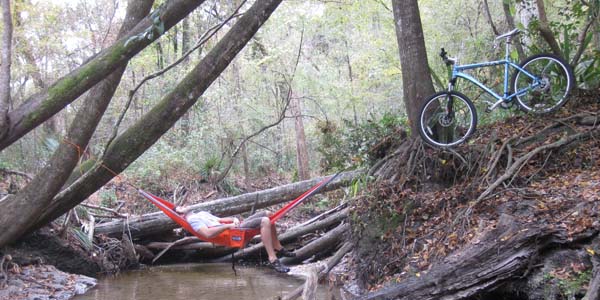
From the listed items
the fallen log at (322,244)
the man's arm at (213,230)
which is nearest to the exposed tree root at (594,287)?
the man's arm at (213,230)

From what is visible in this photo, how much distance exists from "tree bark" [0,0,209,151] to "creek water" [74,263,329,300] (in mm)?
2494

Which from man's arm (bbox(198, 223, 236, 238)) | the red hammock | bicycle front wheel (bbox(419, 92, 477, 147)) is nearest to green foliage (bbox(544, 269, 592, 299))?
bicycle front wheel (bbox(419, 92, 477, 147))

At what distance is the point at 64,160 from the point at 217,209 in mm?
Result: 3193

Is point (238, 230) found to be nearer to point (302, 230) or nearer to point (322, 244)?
point (322, 244)

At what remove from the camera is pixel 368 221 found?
209 inches

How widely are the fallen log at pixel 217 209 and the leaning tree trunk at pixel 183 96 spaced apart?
2.56m

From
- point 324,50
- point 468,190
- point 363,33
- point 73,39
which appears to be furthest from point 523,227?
point 324,50

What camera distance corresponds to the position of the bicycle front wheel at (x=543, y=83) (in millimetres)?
5037

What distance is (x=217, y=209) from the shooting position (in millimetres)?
8102

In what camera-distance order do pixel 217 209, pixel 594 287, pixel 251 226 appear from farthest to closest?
pixel 217 209 < pixel 251 226 < pixel 594 287

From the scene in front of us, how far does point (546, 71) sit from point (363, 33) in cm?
965

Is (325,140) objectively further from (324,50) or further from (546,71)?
(324,50)

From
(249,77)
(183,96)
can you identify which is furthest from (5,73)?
(249,77)

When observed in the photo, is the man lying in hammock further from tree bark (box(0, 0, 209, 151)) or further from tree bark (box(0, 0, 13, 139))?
tree bark (box(0, 0, 13, 139))
